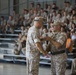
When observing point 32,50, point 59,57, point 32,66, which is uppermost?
point 32,50

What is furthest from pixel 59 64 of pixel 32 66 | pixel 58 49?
pixel 32 66

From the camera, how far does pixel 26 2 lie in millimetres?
16828

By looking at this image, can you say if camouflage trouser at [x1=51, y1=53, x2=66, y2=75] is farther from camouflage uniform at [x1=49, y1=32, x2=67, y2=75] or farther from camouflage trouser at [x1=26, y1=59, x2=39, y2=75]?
camouflage trouser at [x1=26, y1=59, x2=39, y2=75]

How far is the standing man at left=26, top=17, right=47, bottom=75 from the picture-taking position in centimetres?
501

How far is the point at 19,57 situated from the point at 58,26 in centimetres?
644

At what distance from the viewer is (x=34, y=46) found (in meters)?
5.11

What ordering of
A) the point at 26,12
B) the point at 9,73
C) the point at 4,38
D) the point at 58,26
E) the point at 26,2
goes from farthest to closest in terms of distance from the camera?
the point at 26,2, the point at 26,12, the point at 4,38, the point at 9,73, the point at 58,26

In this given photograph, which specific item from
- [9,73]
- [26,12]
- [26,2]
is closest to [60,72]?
[9,73]

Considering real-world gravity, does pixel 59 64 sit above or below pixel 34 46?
below

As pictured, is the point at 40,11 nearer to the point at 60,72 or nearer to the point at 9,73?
the point at 9,73

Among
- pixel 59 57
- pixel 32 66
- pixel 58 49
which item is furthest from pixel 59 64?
pixel 32 66

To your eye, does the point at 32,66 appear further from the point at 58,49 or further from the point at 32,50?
the point at 58,49

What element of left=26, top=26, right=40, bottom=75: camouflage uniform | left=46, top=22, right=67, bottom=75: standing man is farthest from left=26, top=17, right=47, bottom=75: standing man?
left=46, top=22, right=67, bottom=75: standing man

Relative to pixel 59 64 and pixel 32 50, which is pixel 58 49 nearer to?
pixel 59 64
